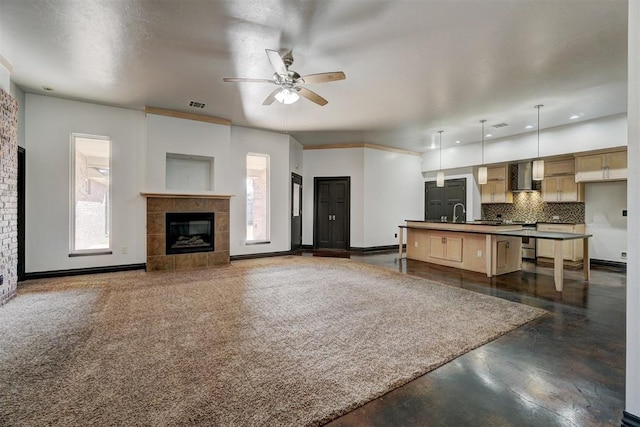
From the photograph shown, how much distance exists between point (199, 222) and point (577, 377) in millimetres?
5928

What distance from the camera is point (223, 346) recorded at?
2.39 meters

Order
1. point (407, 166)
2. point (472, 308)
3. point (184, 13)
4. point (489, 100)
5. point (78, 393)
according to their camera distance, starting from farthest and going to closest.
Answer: point (407, 166), point (489, 100), point (472, 308), point (184, 13), point (78, 393)

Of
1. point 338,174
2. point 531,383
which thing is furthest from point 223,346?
point 338,174

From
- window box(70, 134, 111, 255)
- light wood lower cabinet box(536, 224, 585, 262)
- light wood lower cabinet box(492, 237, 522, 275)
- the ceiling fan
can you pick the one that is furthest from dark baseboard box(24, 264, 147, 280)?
light wood lower cabinet box(536, 224, 585, 262)

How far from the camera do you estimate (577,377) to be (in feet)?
6.53

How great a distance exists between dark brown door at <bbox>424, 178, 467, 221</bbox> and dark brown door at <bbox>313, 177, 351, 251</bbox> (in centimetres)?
287

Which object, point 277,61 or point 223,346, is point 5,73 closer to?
point 277,61

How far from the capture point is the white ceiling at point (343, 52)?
8.65ft

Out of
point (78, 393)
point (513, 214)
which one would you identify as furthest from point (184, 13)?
point (513, 214)

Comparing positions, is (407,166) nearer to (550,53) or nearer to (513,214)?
(513,214)

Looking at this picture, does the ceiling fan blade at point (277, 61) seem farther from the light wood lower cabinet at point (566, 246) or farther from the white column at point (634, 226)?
the light wood lower cabinet at point (566, 246)

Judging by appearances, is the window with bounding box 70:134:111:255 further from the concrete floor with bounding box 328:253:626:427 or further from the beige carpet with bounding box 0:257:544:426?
the concrete floor with bounding box 328:253:626:427

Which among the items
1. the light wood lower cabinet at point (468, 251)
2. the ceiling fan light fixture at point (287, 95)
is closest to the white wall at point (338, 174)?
the light wood lower cabinet at point (468, 251)

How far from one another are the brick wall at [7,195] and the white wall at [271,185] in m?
3.12
